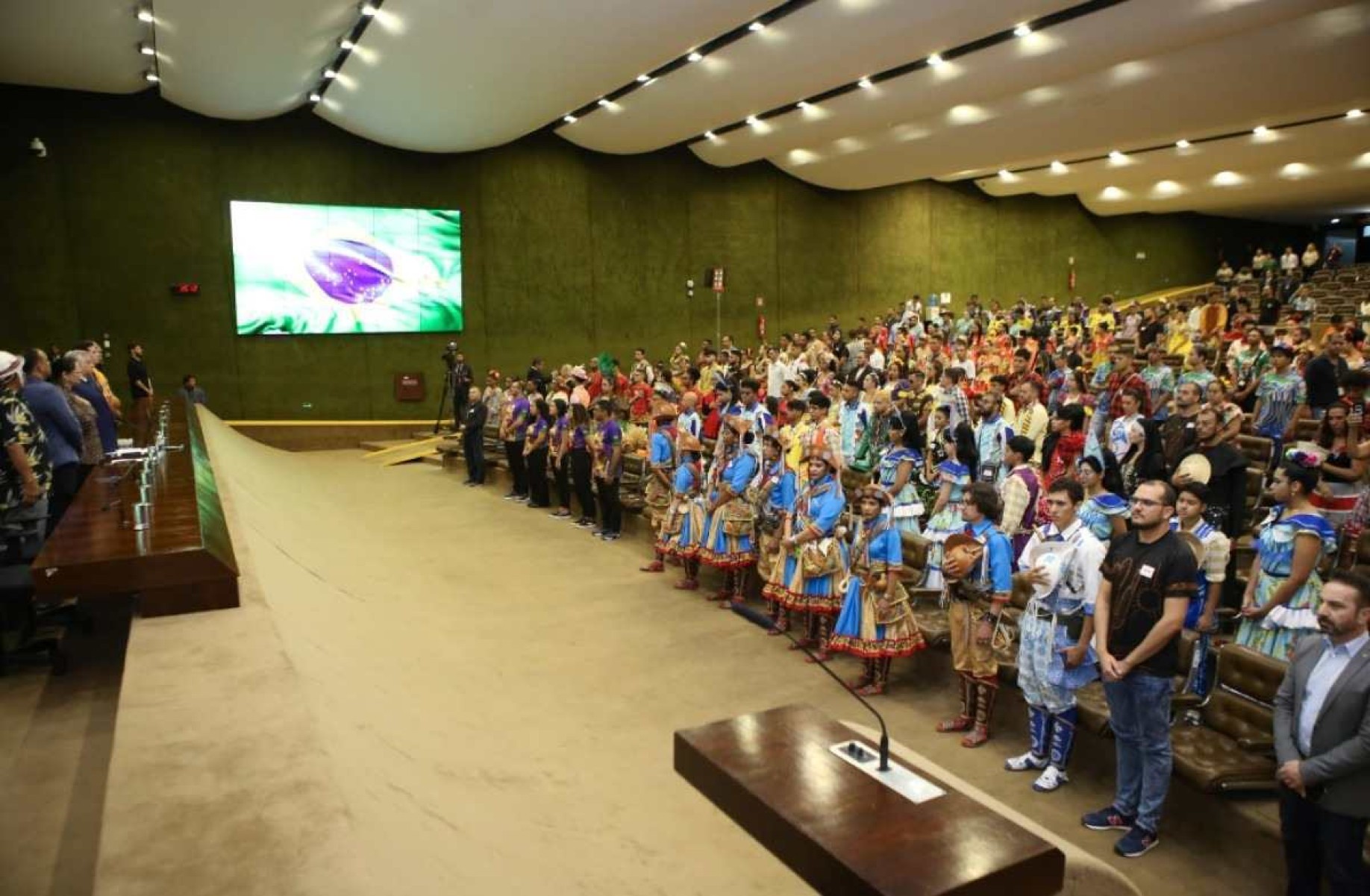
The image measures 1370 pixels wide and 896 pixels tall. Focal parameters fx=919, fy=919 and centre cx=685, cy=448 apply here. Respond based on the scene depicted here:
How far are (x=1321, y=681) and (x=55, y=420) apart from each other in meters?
6.89

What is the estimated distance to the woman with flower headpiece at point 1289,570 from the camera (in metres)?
4.19

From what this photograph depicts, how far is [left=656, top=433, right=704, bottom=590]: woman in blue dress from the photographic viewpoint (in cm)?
771

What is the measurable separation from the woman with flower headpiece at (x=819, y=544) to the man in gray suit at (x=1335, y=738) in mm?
3057

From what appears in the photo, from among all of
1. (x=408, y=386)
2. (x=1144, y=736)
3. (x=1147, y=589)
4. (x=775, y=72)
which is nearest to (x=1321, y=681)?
(x=1147, y=589)

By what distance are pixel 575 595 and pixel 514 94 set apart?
33.2 feet

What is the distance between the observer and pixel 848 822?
170 centimetres

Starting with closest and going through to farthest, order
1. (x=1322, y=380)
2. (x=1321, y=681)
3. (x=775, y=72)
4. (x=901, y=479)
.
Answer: (x=1321, y=681) → (x=901, y=479) → (x=1322, y=380) → (x=775, y=72)

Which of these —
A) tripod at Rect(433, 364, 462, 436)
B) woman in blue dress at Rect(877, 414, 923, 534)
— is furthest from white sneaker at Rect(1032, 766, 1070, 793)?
tripod at Rect(433, 364, 462, 436)

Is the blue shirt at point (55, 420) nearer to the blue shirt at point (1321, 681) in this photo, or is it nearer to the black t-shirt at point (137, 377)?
the blue shirt at point (1321, 681)

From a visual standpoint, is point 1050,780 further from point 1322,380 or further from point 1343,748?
point 1322,380

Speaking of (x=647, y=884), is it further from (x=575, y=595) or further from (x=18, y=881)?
(x=575, y=595)

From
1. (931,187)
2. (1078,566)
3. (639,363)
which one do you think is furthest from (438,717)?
(931,187)

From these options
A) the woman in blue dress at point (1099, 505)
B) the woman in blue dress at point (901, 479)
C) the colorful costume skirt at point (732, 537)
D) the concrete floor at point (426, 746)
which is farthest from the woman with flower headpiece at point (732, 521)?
the woman in blue dress at point (1099, 505)

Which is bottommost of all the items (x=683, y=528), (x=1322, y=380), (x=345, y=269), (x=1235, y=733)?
(x=1235, y=733)
